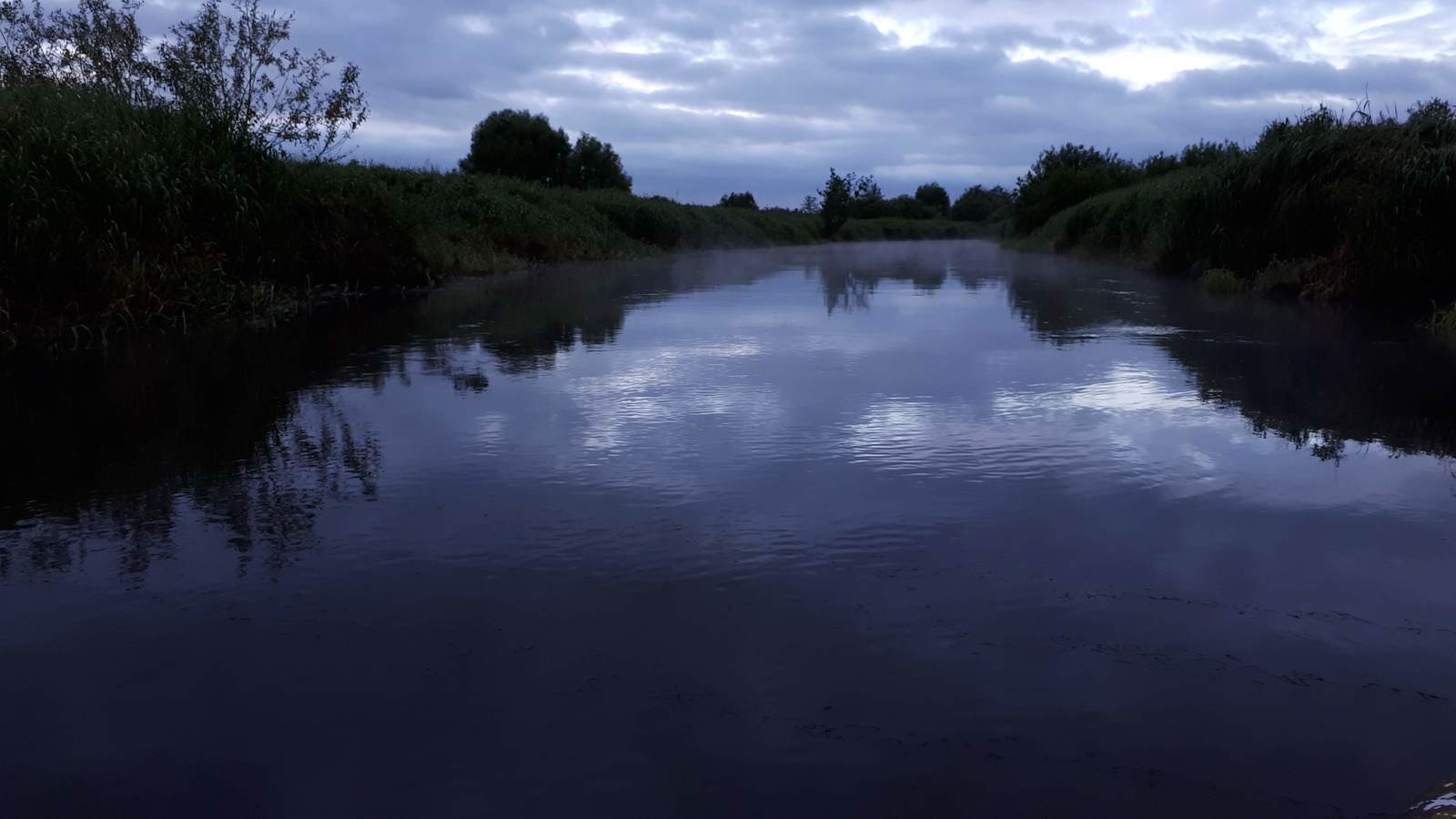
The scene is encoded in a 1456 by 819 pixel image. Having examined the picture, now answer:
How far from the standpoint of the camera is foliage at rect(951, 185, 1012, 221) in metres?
105

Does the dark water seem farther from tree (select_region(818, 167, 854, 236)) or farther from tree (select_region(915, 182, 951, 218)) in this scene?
tree (select_region(915, 182, 951, 218))

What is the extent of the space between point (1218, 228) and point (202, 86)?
14068 mm

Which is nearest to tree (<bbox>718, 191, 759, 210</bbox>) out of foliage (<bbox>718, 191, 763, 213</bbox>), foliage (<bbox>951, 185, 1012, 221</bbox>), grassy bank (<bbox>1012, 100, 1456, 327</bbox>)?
foliage (<bbox>718, 191, 763, 213</bbox>)

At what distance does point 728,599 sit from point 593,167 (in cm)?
5171

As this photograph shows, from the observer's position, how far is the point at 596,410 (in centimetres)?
593

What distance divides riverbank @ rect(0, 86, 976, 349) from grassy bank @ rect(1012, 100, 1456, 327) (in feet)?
36.2

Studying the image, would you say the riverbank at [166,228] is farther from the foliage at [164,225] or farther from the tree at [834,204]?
the tree at [834,204]

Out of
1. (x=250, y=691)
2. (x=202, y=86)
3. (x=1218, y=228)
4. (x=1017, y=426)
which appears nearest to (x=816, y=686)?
(x=250, y=691)

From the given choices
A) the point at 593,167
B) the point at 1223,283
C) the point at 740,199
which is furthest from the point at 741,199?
the point at 1223,283

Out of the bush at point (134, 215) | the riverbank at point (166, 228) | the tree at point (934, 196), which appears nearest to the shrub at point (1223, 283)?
the riverbank at point (166, 228)

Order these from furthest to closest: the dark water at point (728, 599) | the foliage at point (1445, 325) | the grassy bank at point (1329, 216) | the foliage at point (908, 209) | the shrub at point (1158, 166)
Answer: the foliage at point (908, 209), the shrub at point (1158, 166), the grassy bank at point (1329, 216), the foliage at point (1445, 325), the dark water at point (728, 599)

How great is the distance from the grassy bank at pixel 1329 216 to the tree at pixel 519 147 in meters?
34.2

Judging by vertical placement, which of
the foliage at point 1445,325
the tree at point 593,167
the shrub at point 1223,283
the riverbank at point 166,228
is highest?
the tree at point 593,167

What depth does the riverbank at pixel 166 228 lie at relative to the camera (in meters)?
9.21
